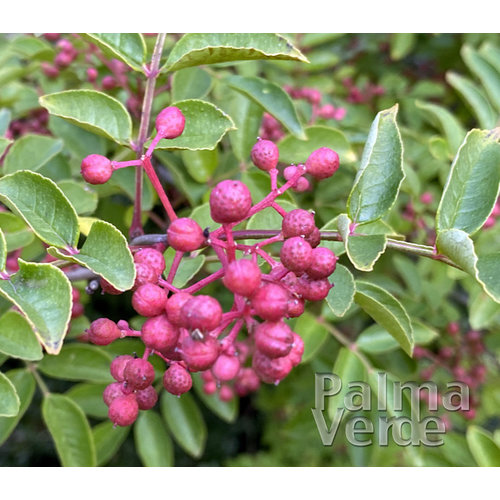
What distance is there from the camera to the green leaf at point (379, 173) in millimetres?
1088

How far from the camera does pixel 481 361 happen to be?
8.18 ft

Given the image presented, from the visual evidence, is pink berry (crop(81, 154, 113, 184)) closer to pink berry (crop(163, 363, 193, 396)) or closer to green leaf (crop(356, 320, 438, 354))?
pink berry (crop(163, 363, 193, 396))

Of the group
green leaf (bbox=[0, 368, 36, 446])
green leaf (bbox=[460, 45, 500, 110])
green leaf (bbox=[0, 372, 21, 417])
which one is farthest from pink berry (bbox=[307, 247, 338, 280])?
green leaf (bbox=[460, 45, 500, 110])

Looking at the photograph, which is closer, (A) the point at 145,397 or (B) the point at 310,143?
(A) the point at 145,397

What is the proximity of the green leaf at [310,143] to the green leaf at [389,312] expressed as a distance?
0.51m

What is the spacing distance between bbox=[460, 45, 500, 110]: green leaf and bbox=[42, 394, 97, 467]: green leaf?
62.4 inches

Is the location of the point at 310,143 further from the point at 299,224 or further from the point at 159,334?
the point at 159,334

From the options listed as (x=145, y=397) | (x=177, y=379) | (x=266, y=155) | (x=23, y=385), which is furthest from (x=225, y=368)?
(x=23, y=385)

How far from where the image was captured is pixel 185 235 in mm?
970

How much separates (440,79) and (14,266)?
2312 mm

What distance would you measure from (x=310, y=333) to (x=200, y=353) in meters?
0.84

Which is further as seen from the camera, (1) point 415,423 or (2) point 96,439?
(2) point 96,439

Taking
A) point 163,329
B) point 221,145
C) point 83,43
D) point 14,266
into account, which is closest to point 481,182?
point 163,329

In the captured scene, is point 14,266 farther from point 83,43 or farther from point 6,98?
point 83,43
